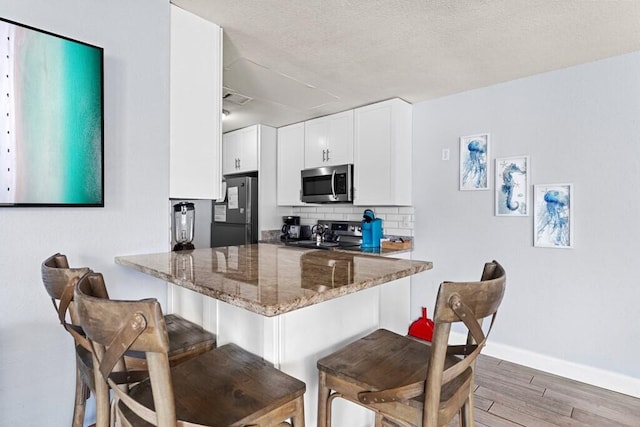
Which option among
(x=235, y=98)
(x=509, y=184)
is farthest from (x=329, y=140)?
(x=509, y=184)

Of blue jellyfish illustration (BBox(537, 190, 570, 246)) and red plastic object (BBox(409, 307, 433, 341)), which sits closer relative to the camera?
blue jellyfish illustration (BBox(537, 190, 570, 246))

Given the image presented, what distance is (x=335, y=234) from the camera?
395 centimetres

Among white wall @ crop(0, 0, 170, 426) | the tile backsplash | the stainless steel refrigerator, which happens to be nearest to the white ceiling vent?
the stainless steel refrigerator

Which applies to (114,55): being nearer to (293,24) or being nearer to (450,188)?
(293,24)

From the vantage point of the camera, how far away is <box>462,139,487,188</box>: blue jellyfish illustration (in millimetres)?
2889

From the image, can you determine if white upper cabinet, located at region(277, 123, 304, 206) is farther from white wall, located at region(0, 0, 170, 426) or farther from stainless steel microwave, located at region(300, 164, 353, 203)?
white wall, located at region(0, 0, 170, 426)

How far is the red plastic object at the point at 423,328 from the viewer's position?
304cm

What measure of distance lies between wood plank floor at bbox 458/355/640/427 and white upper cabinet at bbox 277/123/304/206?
103 inches

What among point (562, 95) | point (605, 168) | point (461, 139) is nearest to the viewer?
point (605, 168)

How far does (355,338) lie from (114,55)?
1.77 m

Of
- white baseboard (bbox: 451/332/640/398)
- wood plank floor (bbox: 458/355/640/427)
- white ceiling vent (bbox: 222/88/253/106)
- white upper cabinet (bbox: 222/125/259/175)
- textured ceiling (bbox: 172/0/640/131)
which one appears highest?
textured ceiling (bbox: 172/0/640/131)

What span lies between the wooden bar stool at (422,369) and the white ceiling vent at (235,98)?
252cm

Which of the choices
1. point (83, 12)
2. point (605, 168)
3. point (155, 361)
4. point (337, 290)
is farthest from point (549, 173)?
point (83, 12)

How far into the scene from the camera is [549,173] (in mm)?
2559
